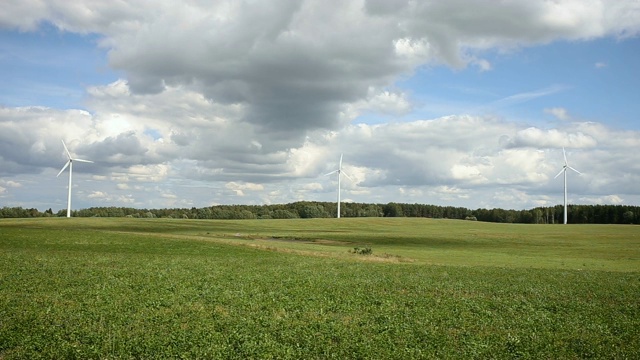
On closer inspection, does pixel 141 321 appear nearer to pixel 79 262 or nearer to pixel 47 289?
pixel 47 289

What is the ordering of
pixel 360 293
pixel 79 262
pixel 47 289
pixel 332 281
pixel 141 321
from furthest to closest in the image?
pixel 79 262, pixel 332 281, pixel 360 293, pixel 47 289, pixel 141 321

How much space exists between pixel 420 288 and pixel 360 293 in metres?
4.62

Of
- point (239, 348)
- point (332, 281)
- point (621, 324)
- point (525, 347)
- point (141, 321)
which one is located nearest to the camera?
point (239, 348)

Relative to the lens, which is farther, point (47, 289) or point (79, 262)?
point (79, 262)

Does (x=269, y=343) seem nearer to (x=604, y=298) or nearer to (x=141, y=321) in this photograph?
(x=141, y=321)

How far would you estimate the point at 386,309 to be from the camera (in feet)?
82.1

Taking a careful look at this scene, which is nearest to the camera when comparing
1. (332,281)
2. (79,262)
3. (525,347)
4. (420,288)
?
(525,347)

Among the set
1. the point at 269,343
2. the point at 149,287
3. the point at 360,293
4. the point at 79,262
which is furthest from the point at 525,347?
the point at 79,262

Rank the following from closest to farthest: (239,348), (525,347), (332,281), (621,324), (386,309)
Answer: (239,348) < (525,347) < (621,324) < (386,309) < (332,281)

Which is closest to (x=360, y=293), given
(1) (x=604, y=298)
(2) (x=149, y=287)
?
(2) (x=149, y=287)

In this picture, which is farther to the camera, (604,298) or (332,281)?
(332,281)

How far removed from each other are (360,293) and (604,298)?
14218 mm

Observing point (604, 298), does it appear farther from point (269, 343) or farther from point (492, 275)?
point (269, 343)

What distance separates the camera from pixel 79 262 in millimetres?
40969
